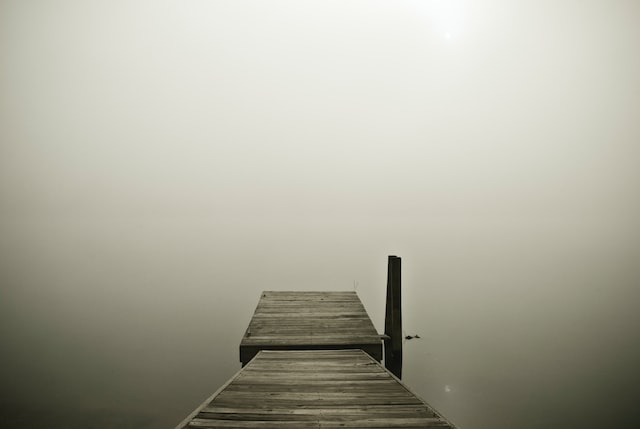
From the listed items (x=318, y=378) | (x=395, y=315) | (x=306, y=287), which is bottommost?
(x=306, y=287)

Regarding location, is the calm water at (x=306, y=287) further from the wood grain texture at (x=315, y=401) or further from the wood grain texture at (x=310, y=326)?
the wood grain texture at (x=315, y=401)

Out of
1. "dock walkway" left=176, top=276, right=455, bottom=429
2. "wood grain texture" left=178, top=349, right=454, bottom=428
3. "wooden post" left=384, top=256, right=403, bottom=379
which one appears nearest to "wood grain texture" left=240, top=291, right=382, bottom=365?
"dock walkway" left=176, top=276, right=455, bottom=429

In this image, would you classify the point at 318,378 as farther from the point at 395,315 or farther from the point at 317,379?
the point at 395,315

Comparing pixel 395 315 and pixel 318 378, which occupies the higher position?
pixel 395 315

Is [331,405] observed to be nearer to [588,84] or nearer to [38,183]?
[38,183]

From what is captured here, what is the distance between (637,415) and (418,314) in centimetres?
962

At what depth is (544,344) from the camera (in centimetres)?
1524

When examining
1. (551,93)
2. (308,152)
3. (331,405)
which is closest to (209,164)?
(308,152)

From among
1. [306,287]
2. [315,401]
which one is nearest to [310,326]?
[315,401]

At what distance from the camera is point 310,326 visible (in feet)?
18.1

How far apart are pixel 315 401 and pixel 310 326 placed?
2.70m

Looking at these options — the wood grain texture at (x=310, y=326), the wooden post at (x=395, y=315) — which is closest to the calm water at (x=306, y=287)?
the wooden post at (x=395, y=315)

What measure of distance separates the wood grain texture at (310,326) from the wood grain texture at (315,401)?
→ 0.74 meters

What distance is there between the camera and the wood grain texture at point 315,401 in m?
2.44
